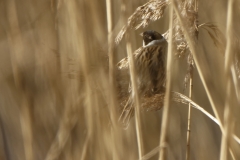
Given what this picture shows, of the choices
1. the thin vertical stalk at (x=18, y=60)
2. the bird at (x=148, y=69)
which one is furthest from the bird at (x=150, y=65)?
the thin vertical stalk at (x=18, y=60)

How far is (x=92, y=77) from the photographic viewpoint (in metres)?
0.80

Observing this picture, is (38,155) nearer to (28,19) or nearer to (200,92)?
(28,19)

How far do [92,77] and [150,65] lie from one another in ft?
0.82

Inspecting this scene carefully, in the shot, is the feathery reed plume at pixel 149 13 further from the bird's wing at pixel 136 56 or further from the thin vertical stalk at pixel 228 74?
the thin vertical stalk at pixel 228 74

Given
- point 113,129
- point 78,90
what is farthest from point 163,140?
point 78,90

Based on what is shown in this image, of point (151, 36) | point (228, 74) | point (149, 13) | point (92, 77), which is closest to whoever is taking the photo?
point (228, 74)

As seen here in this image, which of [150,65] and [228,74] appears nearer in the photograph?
[228,74]

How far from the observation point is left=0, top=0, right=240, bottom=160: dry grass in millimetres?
743

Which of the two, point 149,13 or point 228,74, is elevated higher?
point 149,13

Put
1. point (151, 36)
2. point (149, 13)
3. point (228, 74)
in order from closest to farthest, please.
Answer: point (228, 74) → point (149, 13) → point (151, 36)

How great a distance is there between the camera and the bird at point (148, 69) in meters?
0.90

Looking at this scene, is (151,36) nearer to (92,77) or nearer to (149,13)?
(149,13)

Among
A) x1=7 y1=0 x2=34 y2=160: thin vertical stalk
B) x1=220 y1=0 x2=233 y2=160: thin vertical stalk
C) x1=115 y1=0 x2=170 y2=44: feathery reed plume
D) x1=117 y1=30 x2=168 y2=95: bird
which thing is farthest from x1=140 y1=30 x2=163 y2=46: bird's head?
x1=220 y1=0 x2=233 y2=160: thin vertical stalk

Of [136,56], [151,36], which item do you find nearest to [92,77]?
[136,56]
